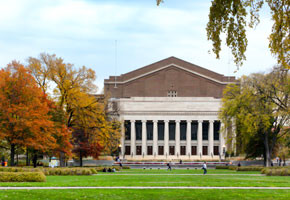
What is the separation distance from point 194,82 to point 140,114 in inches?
595

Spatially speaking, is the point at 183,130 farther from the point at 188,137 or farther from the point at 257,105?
the point at 257,105

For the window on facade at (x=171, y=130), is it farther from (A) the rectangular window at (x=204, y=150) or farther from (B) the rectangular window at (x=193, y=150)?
(A) the rectangular window at (x=204, y=150)

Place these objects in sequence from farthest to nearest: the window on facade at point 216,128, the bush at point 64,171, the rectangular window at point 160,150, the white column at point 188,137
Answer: the window on facade at point 216,128 < the rectangular window at point 160,150 < the white column at point 188,137 < the bush at point 64,171

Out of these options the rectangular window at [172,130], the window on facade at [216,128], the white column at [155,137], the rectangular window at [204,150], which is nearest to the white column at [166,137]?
the white column at [155,137]

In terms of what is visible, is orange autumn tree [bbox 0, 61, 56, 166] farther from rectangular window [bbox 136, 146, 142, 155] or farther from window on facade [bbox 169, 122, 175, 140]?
window on facade [bbox 169, 122, 175, 140]

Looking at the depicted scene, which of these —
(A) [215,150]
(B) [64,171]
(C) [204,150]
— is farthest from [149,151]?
(B) [64,171]

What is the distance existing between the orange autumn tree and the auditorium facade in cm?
5295

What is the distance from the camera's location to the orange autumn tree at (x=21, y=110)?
1470 inches

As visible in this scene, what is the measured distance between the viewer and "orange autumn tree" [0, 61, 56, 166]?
3734 centimetres

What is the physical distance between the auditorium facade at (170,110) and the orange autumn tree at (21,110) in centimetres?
5295

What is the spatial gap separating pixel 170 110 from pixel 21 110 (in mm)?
62002

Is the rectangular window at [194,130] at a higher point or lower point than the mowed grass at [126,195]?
higher

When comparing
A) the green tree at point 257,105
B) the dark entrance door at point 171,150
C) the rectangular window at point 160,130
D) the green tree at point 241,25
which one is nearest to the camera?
the green tree at point 241,25

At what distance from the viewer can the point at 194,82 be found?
10156 centimetres
